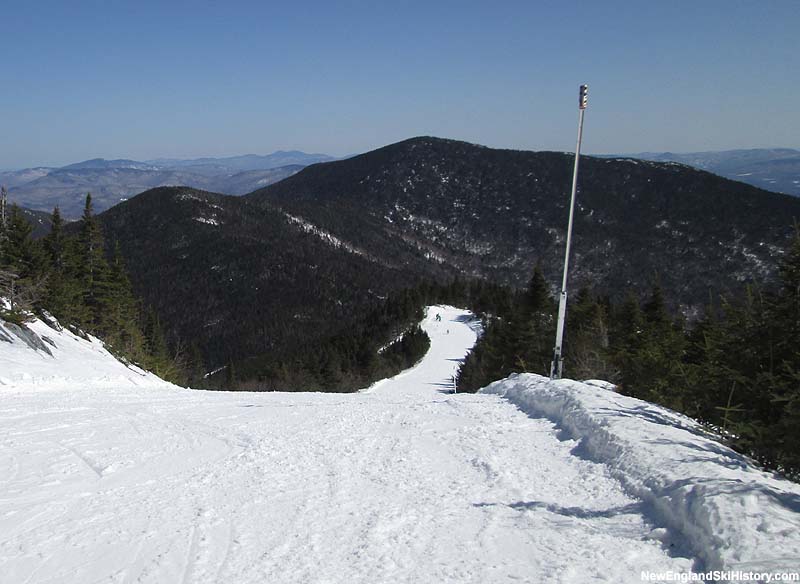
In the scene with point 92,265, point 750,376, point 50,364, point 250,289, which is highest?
point 750,376

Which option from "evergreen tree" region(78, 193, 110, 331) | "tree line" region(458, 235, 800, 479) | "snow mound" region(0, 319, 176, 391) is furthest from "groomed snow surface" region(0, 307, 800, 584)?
"evergreen tree" region(78, 193, 110, 331)

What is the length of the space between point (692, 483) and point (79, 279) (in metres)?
36.6

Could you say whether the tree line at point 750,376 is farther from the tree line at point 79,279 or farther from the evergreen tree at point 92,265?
the evergreen tree at point 92,265

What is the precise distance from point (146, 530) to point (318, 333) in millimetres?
127566

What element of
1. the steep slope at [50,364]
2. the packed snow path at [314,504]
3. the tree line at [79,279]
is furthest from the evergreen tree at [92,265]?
the packed snow path at [314,504]

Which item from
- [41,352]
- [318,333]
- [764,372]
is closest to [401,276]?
[318,333]

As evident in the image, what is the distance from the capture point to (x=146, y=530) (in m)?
5.10

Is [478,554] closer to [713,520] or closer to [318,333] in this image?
[713,520]

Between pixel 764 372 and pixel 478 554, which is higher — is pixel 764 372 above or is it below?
above

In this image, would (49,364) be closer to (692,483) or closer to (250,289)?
(692,483)

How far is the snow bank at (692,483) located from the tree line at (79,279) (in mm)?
24523

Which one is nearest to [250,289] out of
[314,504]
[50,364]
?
[50,364]

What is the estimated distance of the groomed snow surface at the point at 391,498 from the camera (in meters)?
4.30

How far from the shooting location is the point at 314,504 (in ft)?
18.5
